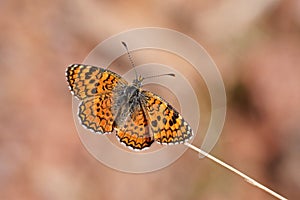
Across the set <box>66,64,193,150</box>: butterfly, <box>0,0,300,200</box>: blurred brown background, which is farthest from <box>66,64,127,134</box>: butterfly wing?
<box>0,0,300,200</box>: blurred brown background

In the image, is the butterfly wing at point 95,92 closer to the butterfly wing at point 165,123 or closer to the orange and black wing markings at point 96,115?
the orange and black wing markings at point 96,115

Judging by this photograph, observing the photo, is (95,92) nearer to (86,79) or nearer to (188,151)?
(86,79)

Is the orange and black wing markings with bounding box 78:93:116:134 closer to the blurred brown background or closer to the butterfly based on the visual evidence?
the butterfly

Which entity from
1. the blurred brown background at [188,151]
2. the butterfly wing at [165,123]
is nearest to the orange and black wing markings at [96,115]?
the butterfly wing at [165,123]

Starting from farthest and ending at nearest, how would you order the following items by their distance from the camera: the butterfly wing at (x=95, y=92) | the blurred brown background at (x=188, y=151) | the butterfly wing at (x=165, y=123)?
the blurred brown background at (x=188, y=151), the butterfly wing at (x=95, y=92), the butterfly wing at (x=165, y=123)

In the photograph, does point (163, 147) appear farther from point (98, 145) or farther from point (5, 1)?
point (5, 1)

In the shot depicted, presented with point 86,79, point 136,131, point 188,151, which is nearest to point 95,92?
point 86,79

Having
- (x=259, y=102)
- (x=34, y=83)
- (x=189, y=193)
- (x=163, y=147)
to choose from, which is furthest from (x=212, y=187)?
(x=34, y=83)
